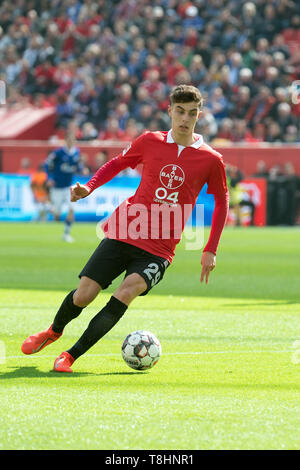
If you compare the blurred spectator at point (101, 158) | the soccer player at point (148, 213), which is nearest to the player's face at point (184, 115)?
the soccer player at point (148, 213)

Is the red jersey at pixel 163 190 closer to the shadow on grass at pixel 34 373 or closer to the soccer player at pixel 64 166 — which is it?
the shadow on grass at pixel 34 373

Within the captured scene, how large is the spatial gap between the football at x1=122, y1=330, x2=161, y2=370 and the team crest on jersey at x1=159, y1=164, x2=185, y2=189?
1190 mm

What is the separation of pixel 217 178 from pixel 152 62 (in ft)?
80.4

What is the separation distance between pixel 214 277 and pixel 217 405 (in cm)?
1001

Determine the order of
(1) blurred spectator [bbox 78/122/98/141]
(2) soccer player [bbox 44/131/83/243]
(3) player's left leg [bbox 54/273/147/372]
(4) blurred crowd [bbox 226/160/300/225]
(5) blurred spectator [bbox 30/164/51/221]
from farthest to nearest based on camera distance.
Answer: (1) blurred spectator [bbox 78/122/98/141] < (5) blurred spectator [bbox 30/164/51/221] < (4) blurred crowd [bbox 226/160/300/225] < (2) soccer player [bbox 44/131/83/243] < (3) player's left leg [bbox 54/273/147/372]

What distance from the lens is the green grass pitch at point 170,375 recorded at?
543 cm

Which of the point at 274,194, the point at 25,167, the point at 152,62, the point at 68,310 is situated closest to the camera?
the point at 68,310

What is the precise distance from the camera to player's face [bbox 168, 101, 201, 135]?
7711 mm

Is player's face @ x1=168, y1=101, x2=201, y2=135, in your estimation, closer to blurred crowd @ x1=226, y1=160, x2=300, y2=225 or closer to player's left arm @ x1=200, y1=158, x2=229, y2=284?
player's left arm @ x1=200, y1=158, x2=229, y2=284

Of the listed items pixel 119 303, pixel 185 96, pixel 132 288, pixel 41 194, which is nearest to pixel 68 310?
pixel 119 303

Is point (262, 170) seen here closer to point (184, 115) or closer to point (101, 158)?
point (101, 158)

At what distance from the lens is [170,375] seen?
7469mm

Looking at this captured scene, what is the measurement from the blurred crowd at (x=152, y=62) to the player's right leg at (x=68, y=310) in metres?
20.2

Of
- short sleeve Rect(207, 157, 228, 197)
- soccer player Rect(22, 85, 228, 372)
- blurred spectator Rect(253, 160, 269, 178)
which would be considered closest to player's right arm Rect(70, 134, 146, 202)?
soccer player Rect(22, 85, 228, 372)
